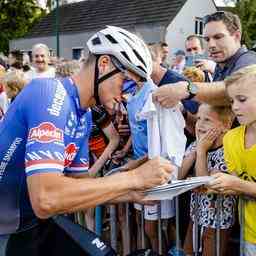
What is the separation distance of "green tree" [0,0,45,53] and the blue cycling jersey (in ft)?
128

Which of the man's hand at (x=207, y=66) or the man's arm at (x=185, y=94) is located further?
the man's hand at (x=207, y=66)

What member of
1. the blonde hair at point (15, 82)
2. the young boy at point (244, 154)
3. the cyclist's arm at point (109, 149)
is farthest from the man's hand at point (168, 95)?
the blonde hair at point (15, 82)

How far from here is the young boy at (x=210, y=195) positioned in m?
3.44

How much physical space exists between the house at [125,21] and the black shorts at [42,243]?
26635mm

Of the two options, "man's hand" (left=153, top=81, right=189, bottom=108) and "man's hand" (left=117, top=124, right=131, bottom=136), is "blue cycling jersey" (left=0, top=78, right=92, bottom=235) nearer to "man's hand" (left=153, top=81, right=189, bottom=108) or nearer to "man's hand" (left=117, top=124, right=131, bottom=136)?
"man's hand" (left=153, top=81, right=189, bottom=108)

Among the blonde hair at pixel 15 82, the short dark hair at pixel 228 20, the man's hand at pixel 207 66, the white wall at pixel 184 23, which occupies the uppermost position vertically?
the white wall at pixel 184 23

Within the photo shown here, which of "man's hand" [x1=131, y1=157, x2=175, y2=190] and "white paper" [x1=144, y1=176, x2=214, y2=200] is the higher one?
"man's hand" [x1=131, y1=157, x2=175, y2=190]

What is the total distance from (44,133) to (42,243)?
0.59 m

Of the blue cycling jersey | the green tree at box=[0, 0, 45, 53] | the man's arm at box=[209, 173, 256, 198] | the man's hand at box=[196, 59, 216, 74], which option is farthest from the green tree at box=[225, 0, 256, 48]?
the blue cycling jersey

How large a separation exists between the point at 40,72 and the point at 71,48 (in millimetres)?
31016

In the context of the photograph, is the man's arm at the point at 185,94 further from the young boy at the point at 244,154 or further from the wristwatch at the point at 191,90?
the young boy at the point at 244,154

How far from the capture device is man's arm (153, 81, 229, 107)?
3.16 m

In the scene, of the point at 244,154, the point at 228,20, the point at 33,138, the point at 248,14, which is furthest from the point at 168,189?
the point at 248,14

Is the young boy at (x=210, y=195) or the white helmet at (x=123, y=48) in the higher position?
the white helmet at (x=123, y=48)
